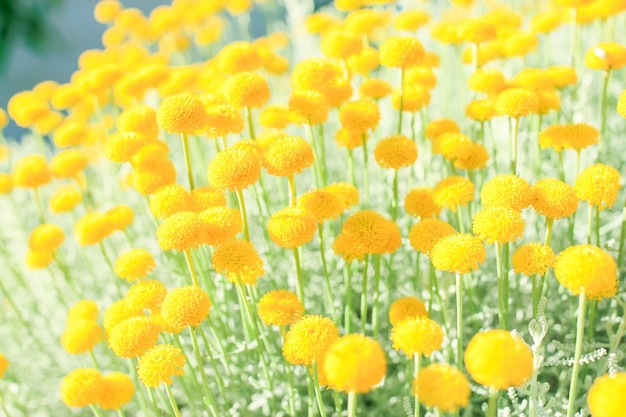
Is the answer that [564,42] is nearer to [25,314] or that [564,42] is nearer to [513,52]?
[513,52]

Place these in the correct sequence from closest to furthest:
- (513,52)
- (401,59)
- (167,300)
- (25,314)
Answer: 1. (167,300)
2. (401,59)
3. (513,52)
4. (25,314)

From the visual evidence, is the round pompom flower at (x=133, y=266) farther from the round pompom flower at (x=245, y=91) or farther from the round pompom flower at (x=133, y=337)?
the round pompom flower at (x=245, y=91)

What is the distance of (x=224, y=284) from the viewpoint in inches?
77.4

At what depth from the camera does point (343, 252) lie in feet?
5.05

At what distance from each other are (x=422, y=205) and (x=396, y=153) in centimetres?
16

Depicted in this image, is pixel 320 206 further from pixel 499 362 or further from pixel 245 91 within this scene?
pixel 499 362

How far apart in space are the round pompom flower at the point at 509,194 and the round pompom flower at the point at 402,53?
1.68ft

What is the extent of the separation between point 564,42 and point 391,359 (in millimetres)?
2608

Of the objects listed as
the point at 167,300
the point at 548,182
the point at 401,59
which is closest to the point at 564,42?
the point at 401,59

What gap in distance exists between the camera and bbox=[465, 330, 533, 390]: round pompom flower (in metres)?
1.02

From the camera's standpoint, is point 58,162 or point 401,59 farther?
point 58,162

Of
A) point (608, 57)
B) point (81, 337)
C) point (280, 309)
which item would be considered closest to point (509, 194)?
point (280, 309)

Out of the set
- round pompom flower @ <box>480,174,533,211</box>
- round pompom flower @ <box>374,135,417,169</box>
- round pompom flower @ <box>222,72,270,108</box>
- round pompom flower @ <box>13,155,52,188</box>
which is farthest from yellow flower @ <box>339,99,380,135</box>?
round pompom flower @ <box>13,155,52,188</box>

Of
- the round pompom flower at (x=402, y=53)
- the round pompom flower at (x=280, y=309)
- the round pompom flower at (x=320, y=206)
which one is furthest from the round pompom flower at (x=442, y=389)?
the round pompom flower at (x=402, y=53)
